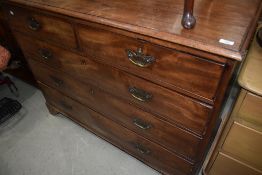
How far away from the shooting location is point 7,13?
1.26 m

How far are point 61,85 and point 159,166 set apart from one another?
2.56 feet

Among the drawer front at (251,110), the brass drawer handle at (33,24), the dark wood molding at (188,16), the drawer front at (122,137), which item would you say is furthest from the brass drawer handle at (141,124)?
the brass drawer handle at (33,24)

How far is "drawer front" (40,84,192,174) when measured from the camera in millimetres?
1169

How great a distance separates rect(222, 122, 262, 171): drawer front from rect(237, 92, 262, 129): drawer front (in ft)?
0.13

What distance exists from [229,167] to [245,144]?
0.22 meters

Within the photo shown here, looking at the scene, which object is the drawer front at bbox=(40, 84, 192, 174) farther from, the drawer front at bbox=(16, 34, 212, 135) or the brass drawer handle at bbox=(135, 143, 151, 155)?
the drawer front at bbox=(16, 34, 212, 135)

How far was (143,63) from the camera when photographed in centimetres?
85

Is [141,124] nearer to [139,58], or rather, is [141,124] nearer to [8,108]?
[139,58]

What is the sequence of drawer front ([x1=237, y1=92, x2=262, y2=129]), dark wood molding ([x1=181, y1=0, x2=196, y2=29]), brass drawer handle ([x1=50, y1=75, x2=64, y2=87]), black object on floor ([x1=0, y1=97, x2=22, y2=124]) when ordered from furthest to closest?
black object on floor ([x1=0, y1=97, x2=22, y2=124])
brass drawer handle ([x1=50, y1=75, x2=64, y2=87])
drawer front ([x1=237, y1=92, x2=262, y2=129])
dark wood molding ([x1=181, y1=0, x2=196, y2=29])

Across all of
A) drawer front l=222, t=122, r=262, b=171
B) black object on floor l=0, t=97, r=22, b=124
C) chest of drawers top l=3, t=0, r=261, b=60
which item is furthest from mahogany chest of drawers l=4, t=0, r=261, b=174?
black object on floor l=0, t=97, r=22, b=124

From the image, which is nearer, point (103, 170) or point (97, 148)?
point (103, 170)

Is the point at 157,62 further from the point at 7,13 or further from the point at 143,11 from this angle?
the point at 7,13

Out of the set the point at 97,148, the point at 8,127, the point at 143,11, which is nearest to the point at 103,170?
the point at 97,148

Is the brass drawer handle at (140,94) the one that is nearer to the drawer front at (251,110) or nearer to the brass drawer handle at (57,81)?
the drawer front at (251,110)
